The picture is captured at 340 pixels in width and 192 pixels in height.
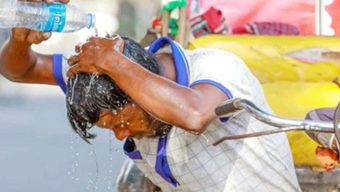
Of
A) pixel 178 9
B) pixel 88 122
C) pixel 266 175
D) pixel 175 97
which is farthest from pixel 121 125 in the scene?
pixel 178 9

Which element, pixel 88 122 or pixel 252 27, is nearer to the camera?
pixel 88 122

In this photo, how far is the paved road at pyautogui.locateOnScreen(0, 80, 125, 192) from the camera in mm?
5207

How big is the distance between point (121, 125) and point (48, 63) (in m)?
0.57

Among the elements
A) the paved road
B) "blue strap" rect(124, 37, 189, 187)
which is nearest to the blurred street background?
the paved road

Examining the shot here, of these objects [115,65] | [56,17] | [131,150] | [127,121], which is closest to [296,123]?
[115,65]

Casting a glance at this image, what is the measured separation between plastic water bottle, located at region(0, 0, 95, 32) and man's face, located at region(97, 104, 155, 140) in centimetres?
29

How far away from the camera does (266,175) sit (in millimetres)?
2768

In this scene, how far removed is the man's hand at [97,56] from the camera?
2.36m

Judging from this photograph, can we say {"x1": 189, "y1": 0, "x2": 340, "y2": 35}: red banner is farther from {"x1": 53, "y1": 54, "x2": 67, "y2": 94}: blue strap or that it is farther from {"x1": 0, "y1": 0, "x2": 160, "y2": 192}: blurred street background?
{"x1": 53, "y1": 54, "x2": 67, "y2": 94}: blue strap

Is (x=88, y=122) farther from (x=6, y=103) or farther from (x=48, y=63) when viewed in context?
(x=6, y=103)

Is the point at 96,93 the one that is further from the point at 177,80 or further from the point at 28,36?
the point at 28,36

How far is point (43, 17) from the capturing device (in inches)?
99.8

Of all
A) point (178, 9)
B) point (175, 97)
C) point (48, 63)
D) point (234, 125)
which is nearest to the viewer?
point (175, 97)

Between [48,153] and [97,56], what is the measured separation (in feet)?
12.4
